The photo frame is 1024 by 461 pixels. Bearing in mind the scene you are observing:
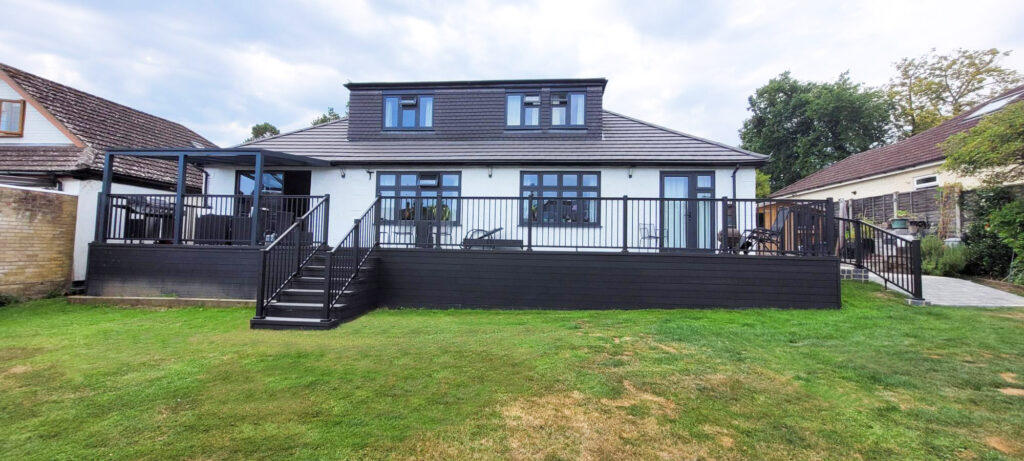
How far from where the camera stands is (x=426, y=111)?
12039 millimetres

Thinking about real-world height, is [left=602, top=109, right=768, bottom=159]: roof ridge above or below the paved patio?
above

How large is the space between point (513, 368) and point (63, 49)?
2315 centimetres

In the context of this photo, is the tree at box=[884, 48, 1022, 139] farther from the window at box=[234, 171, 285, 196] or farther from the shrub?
the window at box=[234, 171, 285, 196]

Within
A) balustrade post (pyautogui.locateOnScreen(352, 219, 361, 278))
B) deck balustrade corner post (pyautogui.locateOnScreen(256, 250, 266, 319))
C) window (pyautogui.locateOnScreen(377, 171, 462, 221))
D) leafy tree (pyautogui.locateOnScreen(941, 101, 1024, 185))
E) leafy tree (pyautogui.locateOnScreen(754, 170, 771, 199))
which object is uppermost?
leafy tree (pyautogui.locateOnScreen(754, 170, 771, 199))

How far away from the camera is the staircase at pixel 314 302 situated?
555cm

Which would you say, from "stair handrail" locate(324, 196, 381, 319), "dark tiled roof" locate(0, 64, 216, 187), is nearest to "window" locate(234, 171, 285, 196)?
"dark tiled roof" locate(0, 64, 216, 187)

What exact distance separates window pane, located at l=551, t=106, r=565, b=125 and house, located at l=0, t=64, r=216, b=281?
10472mm

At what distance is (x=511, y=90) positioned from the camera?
1172 cm

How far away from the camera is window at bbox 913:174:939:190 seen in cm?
1310

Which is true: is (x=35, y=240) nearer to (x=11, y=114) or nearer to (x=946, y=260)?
(x=11, y=114)

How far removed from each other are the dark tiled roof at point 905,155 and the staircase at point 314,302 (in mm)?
16889

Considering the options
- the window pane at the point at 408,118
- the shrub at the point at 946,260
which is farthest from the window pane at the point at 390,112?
the shrub at the point at 946,260

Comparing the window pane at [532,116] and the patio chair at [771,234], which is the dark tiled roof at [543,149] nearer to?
the window pane at [532,116]

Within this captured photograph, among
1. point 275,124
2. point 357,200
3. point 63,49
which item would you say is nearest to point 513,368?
point 357,200
